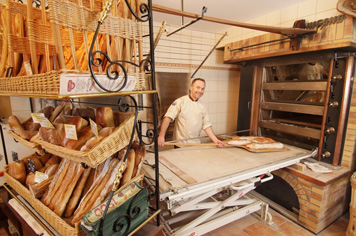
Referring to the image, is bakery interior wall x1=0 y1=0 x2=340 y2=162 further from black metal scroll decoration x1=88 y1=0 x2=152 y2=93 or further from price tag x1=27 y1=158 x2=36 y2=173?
black metal scroll decoration x1=88 y1=0 x2=152 y2=93

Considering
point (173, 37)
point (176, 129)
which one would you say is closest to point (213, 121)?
point (176, 129)

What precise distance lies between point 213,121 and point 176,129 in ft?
3.85

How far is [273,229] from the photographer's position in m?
2.12

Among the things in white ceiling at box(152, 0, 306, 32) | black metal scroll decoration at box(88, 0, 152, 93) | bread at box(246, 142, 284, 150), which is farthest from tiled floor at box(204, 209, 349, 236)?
white ceiling at box(152, 0, 306, 32)

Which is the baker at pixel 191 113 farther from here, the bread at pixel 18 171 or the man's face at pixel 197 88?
the bread at pixel 18 171

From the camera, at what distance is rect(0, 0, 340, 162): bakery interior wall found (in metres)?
2.25

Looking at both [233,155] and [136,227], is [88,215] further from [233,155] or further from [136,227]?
[233,155]

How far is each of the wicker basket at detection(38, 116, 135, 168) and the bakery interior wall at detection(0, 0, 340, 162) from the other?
1.45 meters

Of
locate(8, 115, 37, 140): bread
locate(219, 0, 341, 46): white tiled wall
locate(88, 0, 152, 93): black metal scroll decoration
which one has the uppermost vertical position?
locate(219, 0, 341, 46): white tiled wall

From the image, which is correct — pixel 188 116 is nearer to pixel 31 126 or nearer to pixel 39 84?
pixel 31 126

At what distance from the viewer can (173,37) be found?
3100 millimetres

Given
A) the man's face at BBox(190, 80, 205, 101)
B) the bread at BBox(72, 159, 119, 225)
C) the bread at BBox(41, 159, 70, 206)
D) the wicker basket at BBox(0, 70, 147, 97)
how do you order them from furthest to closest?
the man's face at BBox(190, 80, 205, 101)
the bread at BBox(41, 159, 70, 206)
the bread at BBox(72, 159, 119, 225)
the wicker basket at BBox(0, 70, 147, 97)

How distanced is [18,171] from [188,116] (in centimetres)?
196

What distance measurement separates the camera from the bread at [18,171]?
3.92 ft
